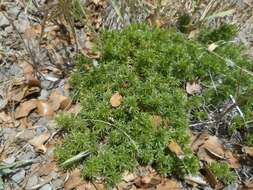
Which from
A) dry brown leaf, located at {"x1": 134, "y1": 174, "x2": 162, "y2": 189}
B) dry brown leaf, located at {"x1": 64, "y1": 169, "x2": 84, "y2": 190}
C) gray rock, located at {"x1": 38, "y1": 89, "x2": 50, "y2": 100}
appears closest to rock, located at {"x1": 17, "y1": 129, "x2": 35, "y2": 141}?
gray rock, located at {"x1": 38, "y1": 89, "x2": 50, "y2": 100}

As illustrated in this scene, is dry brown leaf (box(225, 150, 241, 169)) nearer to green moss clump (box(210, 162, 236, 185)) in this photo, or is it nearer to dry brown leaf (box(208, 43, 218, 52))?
green moss clump (box(210, 162, 236, 185))

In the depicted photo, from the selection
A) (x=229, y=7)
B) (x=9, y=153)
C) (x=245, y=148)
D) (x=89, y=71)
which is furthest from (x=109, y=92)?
(x=229, y=7)

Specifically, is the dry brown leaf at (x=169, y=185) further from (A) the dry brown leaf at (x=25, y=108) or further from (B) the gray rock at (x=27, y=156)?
(A) the dry brown leaf at (x=25, y=108)

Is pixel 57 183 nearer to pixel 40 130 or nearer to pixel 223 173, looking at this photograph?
pixel 40 130

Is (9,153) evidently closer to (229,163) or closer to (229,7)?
(229,163)

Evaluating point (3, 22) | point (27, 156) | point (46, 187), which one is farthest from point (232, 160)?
point (3, 22)

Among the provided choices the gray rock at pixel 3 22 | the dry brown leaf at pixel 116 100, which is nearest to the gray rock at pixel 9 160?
the dry brown leaf at pixel 116 100
